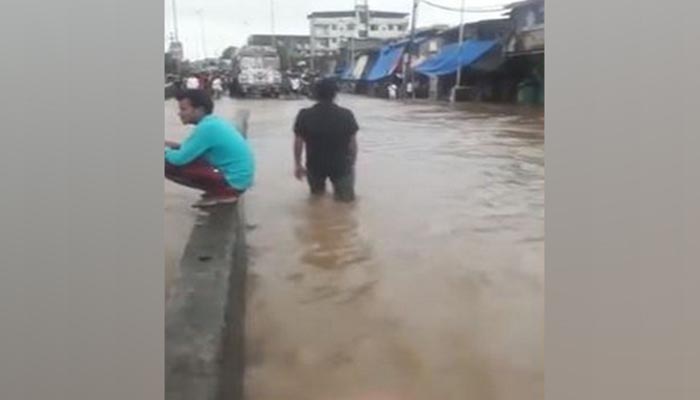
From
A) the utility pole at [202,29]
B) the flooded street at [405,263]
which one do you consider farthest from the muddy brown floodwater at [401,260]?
the utility pole at [202,29]

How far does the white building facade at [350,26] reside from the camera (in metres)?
1.82

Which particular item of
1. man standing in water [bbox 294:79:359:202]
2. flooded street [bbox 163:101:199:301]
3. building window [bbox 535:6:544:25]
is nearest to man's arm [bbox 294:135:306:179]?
man standing in water [bbox 294:79:359:202]

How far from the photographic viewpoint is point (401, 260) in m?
1.83

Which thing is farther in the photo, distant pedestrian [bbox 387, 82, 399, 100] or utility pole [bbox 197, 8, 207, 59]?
distant pedestrian [bbox 387, 82, 399, 100]

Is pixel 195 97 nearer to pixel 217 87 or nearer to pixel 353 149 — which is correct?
pixel 217 87

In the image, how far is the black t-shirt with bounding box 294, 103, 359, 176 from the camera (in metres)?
1.84

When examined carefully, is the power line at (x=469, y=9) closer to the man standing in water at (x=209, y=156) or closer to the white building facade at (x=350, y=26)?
the white building facade at (x=350, y=26)

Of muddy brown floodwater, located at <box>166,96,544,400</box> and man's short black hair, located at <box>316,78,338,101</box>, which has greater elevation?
man's short black hair, located at <box>316,78,338,101</box>

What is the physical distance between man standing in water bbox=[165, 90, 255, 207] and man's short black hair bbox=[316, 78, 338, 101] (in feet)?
0.61

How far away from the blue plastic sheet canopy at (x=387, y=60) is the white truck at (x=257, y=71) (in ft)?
0.65

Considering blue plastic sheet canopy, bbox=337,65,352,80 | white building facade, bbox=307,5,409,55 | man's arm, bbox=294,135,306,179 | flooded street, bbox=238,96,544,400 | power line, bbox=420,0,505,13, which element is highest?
power line, bbox=420,0,505,13

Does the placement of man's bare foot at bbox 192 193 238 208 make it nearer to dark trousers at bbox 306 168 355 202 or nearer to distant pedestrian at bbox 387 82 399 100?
dark trousers at bbox 306 168 355 202

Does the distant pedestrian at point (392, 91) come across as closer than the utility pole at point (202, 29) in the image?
No
